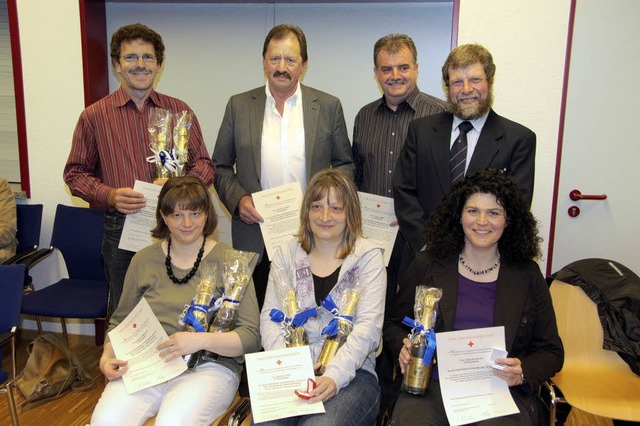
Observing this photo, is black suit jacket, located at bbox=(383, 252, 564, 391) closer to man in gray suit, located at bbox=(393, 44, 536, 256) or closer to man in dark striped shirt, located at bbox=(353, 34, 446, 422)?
man in gray suit, located at bbox=(393, 44, 536, 256)

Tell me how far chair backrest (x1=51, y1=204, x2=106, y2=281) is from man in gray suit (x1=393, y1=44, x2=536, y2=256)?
254cm

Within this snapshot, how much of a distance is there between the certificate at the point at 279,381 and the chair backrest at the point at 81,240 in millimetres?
2584

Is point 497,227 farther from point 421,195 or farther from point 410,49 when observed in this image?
point 410,49

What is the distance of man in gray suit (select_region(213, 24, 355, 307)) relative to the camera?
3.21 m

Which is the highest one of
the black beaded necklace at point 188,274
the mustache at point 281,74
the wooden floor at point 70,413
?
the mustache at point 281,74

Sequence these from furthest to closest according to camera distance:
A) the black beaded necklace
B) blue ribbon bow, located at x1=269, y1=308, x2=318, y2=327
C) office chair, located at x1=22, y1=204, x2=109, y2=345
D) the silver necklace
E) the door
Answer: office chair, located at x1=22, y1=204, x2=109, y2=345
the door
the black beaded necklace
the silver necklace
blue ribbon bow, located at x1=269, y1=308, x2=318, y2=327

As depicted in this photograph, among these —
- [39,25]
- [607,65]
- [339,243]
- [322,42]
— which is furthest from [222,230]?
[607,65]

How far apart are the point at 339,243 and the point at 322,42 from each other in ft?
8.49

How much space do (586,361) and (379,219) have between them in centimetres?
136

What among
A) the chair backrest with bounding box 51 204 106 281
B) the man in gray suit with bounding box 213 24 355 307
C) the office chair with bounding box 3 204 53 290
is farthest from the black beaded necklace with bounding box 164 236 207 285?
the office chair with bounding box 3 204 53 290

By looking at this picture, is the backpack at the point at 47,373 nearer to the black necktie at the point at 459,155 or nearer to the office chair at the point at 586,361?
the black necktie at the point at 459,155

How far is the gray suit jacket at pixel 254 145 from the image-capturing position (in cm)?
321

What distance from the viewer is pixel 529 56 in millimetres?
3660

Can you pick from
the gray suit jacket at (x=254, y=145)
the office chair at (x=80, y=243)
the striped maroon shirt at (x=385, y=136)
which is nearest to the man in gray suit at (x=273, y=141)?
the gray suit jacket at (x=254, y=145)
